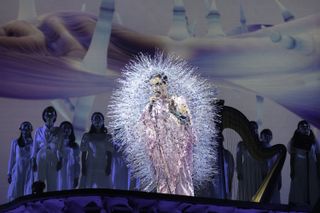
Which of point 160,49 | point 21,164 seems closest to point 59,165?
point 21,164

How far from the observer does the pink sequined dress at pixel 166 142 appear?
3652mm

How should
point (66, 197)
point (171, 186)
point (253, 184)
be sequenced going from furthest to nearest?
1. point (253, 184)
2. point (171, 186)
3. point (66, 197)

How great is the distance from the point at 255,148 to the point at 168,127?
46.2 inches

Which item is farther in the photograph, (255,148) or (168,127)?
(255,148)

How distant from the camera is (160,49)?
607 centimetres

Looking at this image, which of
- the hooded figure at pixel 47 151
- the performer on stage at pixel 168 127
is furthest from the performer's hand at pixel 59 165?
the performer on stage at pixel 168 127

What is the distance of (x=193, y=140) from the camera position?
3.76m

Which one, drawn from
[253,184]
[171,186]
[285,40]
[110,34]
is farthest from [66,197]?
[285,40]

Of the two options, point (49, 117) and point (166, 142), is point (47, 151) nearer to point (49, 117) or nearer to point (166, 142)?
point (49, 117)

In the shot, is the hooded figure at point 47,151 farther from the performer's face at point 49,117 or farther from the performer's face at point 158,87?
the performer's face at point 158,87

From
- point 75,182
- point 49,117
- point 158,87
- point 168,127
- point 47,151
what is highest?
point 49,117

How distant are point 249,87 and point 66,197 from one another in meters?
4.80

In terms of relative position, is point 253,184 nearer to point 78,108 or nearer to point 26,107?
point 78,108

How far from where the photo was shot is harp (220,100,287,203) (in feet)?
14.1
